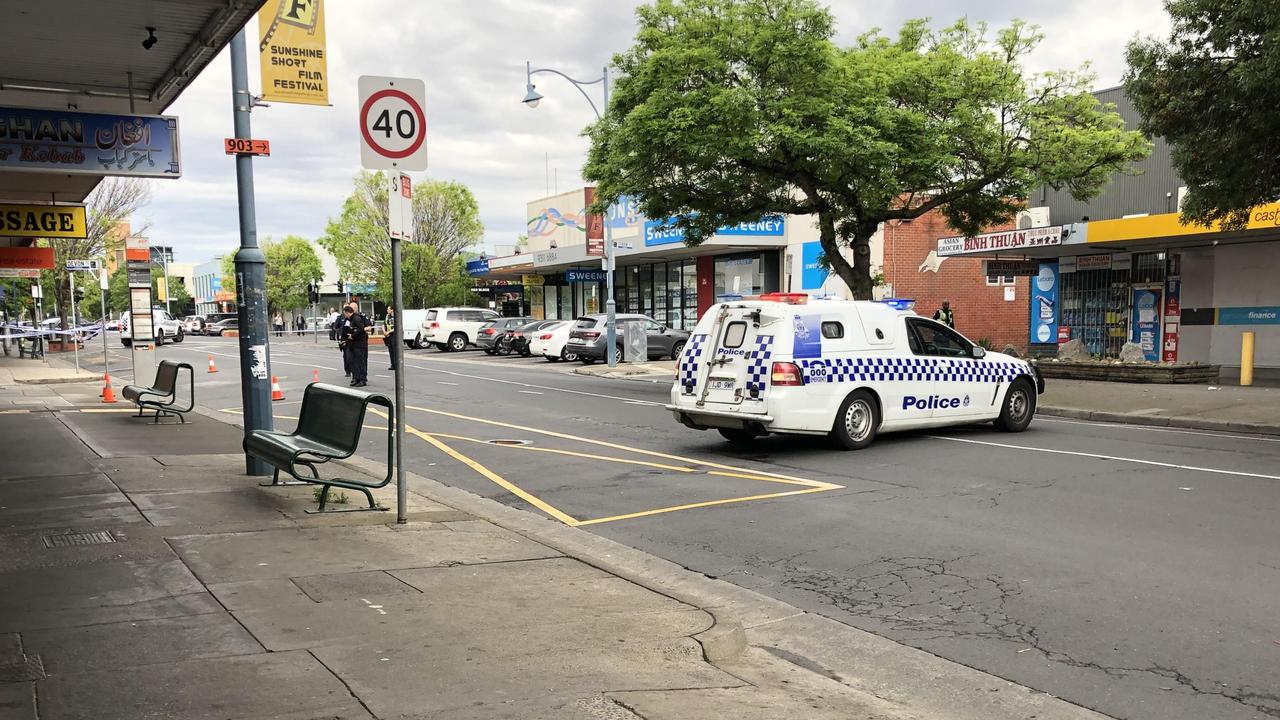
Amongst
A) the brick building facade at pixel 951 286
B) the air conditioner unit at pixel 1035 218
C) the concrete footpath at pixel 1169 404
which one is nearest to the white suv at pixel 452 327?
the brick building facade at pixel 951 286

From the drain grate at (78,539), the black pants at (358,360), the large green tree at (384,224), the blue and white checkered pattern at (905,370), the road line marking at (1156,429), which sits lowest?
the road line marking at (1156,429)

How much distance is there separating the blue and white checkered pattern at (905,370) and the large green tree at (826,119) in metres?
5.93

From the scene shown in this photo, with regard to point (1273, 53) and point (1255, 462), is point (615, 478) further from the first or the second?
point (1273, 53)

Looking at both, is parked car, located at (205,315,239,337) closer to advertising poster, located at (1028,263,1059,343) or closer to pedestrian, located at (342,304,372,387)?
pedestrian, located at (342,304,372,387)

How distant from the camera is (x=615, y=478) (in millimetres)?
9812

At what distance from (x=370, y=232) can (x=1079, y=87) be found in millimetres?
46447

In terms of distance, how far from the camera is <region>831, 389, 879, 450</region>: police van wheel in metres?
11.2

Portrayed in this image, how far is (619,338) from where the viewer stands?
2962 centimetres

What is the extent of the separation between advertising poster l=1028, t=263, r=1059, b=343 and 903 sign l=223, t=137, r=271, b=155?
22.8 meters

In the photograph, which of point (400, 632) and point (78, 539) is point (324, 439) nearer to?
point (78, 539)

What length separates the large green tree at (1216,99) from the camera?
1169 cm

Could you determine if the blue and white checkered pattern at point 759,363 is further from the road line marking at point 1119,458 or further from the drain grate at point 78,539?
the drain grate at point 78,539

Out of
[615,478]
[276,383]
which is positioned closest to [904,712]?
[615,478]

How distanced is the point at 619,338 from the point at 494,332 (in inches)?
344
